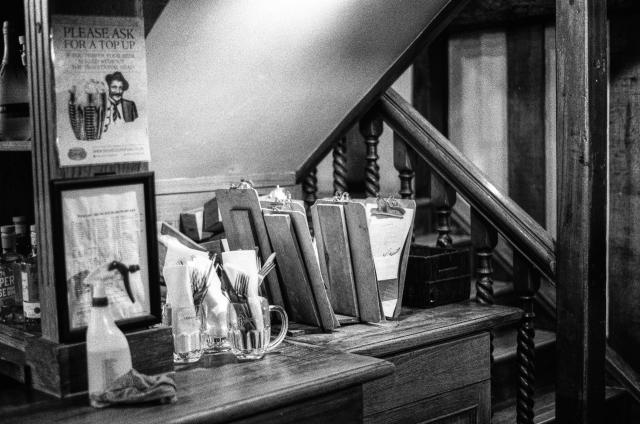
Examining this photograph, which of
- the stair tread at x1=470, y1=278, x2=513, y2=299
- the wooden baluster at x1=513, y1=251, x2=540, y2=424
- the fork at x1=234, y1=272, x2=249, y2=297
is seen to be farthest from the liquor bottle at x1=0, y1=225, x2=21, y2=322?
the stair tread at x1=470, y1=278, x2=513, y2=299

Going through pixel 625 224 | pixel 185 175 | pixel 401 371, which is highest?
pixel 185 175

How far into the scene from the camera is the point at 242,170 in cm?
323

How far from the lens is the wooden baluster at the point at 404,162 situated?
3199 millimetres

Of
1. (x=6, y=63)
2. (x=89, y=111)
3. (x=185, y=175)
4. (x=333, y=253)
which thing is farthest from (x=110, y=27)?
(x=185, y=175)

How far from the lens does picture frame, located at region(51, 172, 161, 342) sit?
6.02 ft

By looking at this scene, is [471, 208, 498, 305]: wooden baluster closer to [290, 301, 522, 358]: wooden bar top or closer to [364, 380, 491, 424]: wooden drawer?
[290, 301, 522, 358]: wooden bar top

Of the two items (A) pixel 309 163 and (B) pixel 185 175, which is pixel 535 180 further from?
(B) pixel 185 175

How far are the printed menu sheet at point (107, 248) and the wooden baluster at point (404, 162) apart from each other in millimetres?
1449

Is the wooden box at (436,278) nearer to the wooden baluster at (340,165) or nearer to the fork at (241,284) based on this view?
the wooden baluster at (340,165)

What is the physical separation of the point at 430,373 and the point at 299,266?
0.52 meters

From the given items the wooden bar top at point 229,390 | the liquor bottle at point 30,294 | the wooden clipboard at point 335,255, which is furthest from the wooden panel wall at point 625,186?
the liquor bottle at point 30,294

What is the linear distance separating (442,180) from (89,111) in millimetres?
1551

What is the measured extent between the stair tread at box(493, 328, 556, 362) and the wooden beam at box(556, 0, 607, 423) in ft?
2.31

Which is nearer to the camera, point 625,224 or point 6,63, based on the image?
point 6,63
